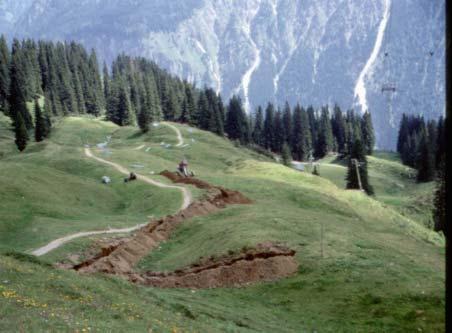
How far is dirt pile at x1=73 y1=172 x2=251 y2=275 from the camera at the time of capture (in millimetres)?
40906

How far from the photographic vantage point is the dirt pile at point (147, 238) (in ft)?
134

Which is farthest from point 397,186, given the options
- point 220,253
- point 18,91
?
point 18,91

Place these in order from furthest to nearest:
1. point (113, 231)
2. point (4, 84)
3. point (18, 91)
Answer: point (4, 84)
point (18, 91)
point (113, 231)

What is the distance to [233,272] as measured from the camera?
38.0m

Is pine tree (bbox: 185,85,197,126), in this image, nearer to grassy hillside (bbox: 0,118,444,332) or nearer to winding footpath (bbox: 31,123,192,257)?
winding footpath (bbox: 31,123,192,257)

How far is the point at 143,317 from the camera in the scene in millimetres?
20875

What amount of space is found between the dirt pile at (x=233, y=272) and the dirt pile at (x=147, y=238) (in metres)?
3.08

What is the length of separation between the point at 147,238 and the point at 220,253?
38.8ft

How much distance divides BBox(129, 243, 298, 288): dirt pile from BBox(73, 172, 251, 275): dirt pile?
3082 mm

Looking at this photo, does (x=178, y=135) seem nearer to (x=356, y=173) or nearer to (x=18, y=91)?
(x=356, y=173)

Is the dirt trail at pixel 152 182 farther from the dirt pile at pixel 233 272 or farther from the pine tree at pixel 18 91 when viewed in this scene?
the pine tree at pixel 18 91

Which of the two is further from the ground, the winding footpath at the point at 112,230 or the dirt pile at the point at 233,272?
the winding footpath at the point at 112,230

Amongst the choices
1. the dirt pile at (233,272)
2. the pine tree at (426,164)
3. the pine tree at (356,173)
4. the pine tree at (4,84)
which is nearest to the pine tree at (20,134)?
the pine tree at (4,84)

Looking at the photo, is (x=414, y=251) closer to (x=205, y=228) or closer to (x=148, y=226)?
(x=205, y=228)
